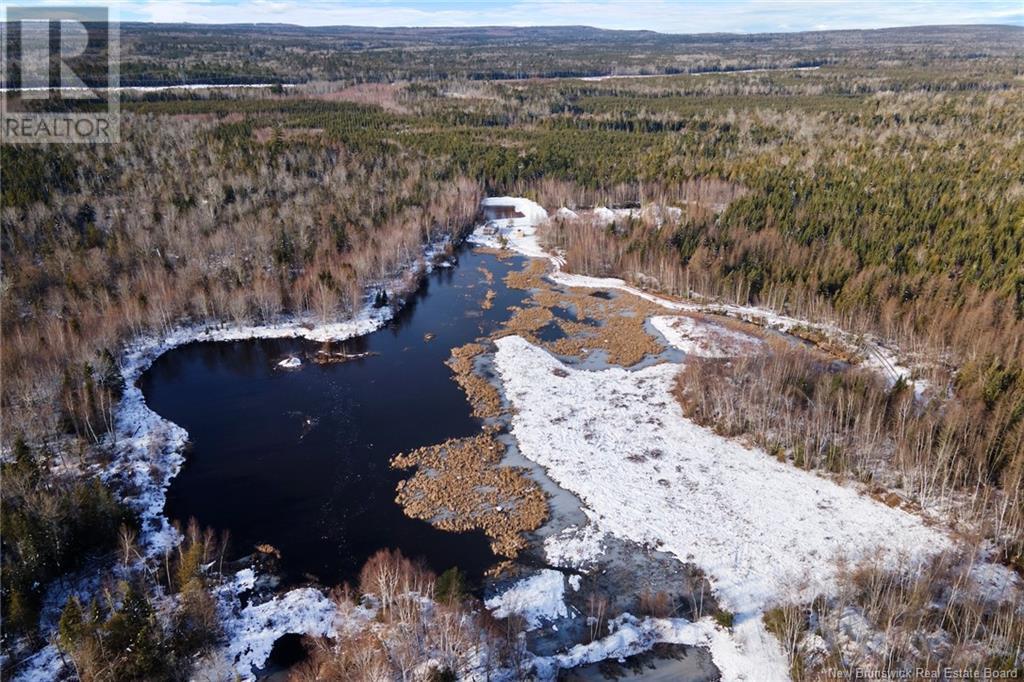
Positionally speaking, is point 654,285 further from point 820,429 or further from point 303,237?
point 303,237

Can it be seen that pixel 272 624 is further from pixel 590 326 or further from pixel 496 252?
pixel 496 252

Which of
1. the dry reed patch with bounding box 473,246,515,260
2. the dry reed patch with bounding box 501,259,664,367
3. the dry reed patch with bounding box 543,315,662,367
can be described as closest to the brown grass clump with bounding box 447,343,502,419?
the dry reed patch with bounding box 501,259,664,367

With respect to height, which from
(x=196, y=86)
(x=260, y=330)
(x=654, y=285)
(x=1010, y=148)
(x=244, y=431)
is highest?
(x=196, y=86)

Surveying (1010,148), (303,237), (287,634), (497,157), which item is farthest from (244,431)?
(1010,148)

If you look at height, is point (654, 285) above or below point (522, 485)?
above

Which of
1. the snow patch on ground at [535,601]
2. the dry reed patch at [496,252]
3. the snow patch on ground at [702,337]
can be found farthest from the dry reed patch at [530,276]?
the snow patch on ground at [535,601]

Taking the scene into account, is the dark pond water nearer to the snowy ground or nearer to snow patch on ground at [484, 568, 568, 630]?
snow patch on ground at [484, 568, 568, 630]
